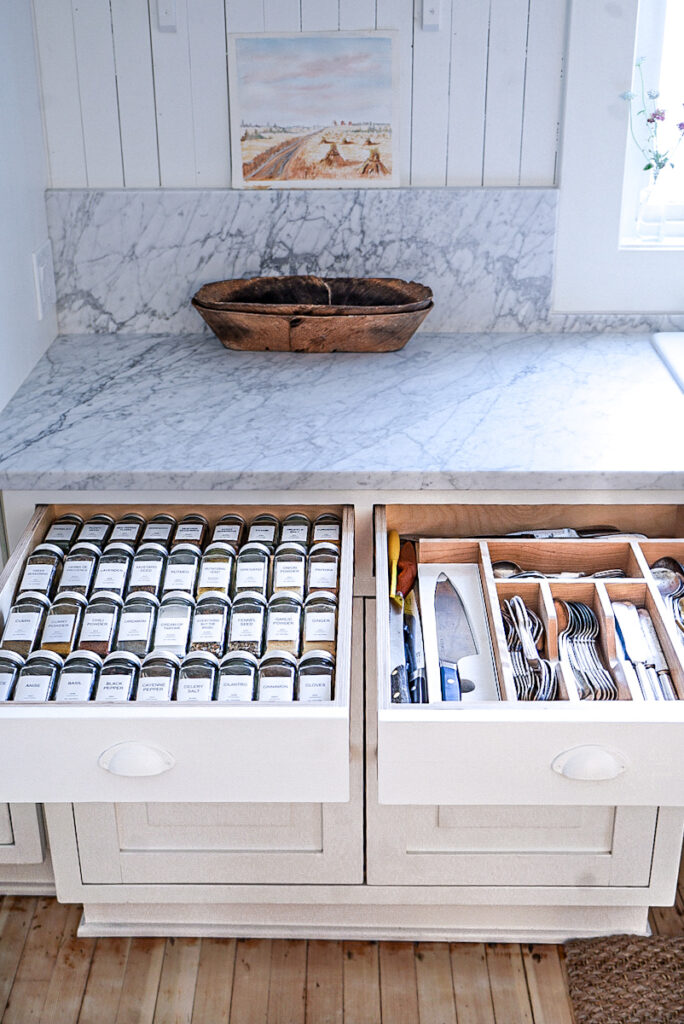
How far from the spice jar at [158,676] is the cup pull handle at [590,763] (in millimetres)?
482

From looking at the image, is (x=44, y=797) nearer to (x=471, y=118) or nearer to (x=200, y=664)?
(x=200, y=664)

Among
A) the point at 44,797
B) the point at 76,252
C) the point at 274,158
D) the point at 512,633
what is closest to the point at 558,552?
the point at 512,633

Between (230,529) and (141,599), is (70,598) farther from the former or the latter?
(230,529)

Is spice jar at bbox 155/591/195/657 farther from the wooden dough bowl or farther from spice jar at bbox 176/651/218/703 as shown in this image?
the wooden dough bowl

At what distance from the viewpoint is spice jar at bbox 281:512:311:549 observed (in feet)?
5.26

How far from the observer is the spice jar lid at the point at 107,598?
1481mm

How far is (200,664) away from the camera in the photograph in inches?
53.9

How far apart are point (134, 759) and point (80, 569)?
0.37 meters

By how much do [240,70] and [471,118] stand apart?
440 millimetres

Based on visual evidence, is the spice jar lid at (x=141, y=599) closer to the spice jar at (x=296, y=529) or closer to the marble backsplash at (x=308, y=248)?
the spice jar at (x=296, y=529)

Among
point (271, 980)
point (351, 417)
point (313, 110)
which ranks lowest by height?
point (271, 980)

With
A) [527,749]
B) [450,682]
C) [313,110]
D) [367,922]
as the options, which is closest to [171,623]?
[450,682]

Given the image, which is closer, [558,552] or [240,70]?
[558,552]

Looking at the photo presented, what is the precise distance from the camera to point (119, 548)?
1.58 metres
